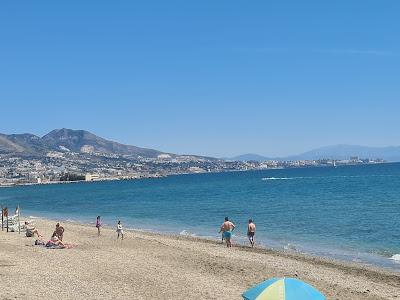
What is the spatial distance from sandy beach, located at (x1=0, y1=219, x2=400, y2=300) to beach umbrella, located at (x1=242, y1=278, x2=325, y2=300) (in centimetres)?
700

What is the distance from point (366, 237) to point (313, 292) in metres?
26.3

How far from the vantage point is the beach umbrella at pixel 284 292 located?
8.47 m

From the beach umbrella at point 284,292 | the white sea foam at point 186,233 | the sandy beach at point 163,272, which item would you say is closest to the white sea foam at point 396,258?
the sandy beach at point 163,272

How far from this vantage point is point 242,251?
27.0m

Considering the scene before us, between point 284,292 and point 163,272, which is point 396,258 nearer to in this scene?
point 163,272

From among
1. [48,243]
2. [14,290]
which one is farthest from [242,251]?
[14,290]

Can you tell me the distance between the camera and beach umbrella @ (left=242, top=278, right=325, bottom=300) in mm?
8469

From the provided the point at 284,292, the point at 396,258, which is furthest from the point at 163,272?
the point at 396,258

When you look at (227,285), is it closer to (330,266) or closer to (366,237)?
(330,266)

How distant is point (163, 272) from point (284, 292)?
11.4m

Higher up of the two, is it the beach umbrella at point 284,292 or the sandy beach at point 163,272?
the beach umbrella at point 284,292

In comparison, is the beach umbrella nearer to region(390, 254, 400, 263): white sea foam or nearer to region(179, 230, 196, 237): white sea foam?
region(390, 254, 400, 263): white sea foam

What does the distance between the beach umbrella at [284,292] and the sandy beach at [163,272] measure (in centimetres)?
700

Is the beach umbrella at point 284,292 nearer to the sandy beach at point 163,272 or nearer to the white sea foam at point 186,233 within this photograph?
the sandy beach at point 163,272
